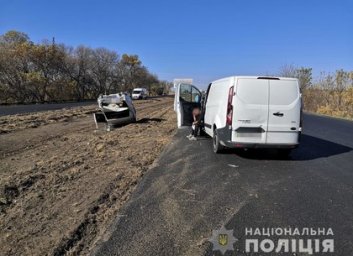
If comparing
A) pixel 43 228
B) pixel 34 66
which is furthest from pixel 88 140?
pixel 34 66

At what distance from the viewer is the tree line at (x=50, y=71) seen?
58.5 meters

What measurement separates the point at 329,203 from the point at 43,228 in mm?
4179

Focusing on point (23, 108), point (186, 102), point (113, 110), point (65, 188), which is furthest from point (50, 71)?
point (65, 188)

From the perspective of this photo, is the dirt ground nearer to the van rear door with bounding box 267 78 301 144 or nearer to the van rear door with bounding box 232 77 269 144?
the van rear door with bounding box 232 77 269 144

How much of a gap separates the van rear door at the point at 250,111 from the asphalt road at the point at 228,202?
0.62 meters

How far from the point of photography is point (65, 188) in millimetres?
7266

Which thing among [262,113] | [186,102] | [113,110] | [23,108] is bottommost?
[23,108]

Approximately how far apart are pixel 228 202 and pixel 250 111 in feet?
12.1

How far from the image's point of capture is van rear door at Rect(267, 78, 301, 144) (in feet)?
31.1

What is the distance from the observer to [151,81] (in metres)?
137

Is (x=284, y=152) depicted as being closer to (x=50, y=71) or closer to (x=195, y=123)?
(x=195, y=123)

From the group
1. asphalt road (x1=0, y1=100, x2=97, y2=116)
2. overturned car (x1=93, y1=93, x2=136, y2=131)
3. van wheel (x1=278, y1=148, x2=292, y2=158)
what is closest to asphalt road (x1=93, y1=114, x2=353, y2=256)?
van wheel (x1=278, y1=148, x2=292, y2=158)

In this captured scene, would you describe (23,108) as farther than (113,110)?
Yes

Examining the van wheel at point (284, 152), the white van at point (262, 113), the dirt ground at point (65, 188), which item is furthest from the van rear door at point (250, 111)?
the dirt ground at point (65, 188)
